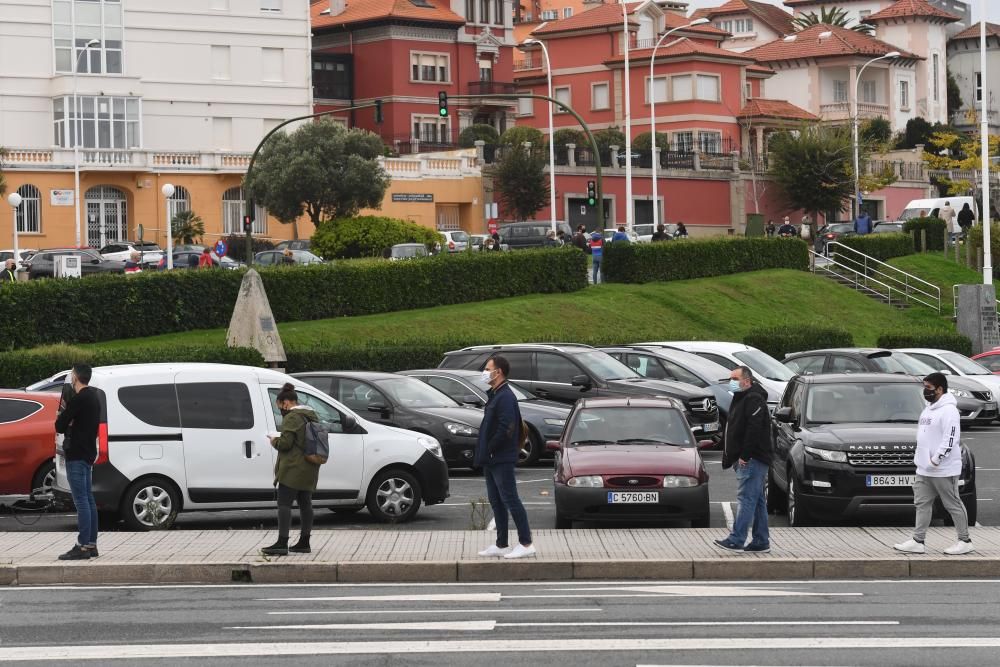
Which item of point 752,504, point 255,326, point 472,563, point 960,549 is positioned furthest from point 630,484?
point 255,326

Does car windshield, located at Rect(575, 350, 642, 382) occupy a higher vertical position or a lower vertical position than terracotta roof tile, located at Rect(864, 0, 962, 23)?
lower

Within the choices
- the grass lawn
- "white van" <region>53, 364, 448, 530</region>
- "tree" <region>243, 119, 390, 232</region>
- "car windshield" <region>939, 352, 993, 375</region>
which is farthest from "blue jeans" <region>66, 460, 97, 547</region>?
"tree" <region>243, 119, 390, 232</region>

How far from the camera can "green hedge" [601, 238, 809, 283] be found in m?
48.6

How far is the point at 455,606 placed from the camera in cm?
1252

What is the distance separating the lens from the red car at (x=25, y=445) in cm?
1873

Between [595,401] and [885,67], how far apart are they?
87682 mm

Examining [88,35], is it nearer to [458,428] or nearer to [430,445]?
[458,428]

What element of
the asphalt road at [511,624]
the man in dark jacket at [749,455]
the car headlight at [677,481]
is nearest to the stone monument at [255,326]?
the car headlight at [677,481]

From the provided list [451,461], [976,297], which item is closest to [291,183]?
[976,297]

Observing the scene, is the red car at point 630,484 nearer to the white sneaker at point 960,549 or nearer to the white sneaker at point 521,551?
the white sneaker at point 521,551

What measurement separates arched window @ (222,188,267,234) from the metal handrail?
28443mm

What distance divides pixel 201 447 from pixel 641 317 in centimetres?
2903

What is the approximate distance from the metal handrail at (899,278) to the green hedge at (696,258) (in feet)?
7.40

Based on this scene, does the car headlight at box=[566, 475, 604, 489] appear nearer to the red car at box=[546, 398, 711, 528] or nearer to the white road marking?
the red car at box=[546, 398, 711, 528]
